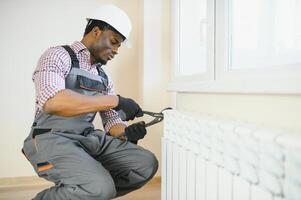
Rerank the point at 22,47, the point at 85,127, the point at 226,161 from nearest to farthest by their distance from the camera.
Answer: the point at 226,161 < the point at 85,127 < the point at 22,47

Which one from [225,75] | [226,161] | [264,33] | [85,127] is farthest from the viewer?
[85,127]

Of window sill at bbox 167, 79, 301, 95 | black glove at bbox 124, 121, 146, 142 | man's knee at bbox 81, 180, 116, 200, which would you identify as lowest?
man's knee at bbox 81, 180, 116, 200

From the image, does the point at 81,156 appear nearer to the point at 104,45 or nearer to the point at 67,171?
the point at 67,171

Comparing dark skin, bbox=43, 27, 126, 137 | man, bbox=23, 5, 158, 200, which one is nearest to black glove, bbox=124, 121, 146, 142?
man, bbox=23, 5, 158, 200

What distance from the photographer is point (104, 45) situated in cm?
150

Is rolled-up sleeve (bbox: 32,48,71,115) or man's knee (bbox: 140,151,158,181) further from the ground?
rolled-up sleeve (bbox: 32,48,71,115)

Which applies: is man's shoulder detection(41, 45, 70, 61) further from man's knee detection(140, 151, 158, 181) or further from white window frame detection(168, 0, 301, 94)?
man's knee detection(140, 151, 158, 181)

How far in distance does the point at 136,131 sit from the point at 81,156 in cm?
33

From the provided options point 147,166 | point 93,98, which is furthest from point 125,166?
point 93,98

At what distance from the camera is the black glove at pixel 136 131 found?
1510 mm

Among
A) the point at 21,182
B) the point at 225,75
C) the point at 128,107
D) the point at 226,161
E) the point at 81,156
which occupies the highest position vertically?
the point at 225,75

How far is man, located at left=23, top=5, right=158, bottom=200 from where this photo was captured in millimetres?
1250

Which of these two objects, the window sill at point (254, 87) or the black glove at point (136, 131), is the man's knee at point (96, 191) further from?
the window sill at point (254, 87)

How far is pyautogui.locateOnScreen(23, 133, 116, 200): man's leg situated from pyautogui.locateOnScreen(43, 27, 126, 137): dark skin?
19cm
